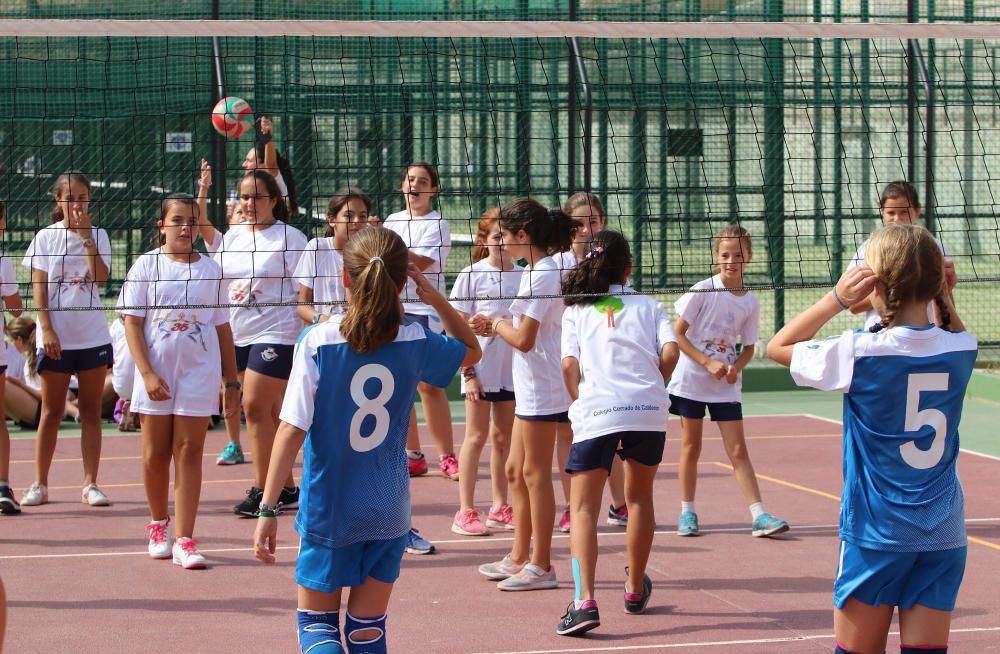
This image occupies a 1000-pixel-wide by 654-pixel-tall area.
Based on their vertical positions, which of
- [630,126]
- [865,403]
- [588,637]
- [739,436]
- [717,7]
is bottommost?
[588,637]

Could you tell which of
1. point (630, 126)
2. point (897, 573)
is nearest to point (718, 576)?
point (897, 573)

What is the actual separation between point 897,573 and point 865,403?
0.46 metres

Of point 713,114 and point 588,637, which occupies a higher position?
point 713,114

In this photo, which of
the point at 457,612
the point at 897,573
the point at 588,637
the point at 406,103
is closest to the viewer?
the point at 897,573

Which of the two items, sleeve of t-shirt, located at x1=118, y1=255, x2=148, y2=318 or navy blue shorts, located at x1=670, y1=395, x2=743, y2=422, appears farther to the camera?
navy blue shorts, located at x1=670, y1=395, x2=743, y2=422

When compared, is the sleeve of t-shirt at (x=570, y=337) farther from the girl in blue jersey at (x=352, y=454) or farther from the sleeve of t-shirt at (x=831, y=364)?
the sleeve of t-shirt at (x=831, y=364)

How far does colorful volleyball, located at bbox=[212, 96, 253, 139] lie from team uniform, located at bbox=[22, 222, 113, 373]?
1.71 m

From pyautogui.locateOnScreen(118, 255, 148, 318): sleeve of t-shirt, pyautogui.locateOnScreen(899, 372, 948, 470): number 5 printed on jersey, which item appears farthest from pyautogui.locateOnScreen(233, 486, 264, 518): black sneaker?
pyautogui.locateOnScreen(899, 372, 948, 470): number 5 printed on jersey

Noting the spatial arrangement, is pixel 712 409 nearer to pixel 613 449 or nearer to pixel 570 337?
pixel 570 337

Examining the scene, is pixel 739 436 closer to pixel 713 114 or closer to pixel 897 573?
pixel 897 573

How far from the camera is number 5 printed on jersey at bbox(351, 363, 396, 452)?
3557mm

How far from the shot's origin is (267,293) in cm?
696

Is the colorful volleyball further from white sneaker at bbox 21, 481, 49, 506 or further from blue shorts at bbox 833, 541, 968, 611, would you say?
blue shorts at bbox 833, 541, 968, 611

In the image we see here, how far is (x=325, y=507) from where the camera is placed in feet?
11.6
